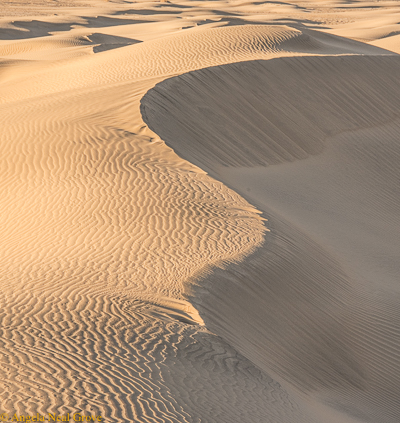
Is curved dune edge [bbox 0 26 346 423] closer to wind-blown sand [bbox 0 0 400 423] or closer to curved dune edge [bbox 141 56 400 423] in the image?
wind-blown sand [bbox 0 0 400 423]

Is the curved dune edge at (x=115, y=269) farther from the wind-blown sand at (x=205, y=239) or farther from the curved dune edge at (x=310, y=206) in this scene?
the curved dune edge at (x=310, y=206)

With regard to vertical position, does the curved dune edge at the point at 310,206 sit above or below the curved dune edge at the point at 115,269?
below

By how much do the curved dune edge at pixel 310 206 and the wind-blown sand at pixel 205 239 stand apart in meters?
0.04

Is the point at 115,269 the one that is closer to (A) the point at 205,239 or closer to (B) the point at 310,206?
(A) the point at 205,239

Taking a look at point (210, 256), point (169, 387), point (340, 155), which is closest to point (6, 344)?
point (169, 387)

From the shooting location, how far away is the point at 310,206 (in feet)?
38.7

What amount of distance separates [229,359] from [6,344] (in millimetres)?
2006

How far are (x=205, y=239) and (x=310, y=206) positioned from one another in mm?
4444

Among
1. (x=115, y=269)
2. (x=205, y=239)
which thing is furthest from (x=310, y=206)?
(x=115, y=269)

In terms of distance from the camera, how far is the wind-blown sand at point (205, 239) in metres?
4.91

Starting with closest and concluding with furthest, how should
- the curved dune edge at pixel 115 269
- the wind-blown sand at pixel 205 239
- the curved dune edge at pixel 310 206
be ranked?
1. the curved dune edge at pixel 115 269
2. the wind-blown sand at pixel 205 239
3. the curved dune edge at pixel 310 206

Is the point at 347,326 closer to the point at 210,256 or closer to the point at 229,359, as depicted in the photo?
the point at 210,256

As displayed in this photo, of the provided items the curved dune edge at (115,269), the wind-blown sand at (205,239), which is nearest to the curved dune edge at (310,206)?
the wind-blown sand at (205,239)

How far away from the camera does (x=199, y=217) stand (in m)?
8.75
